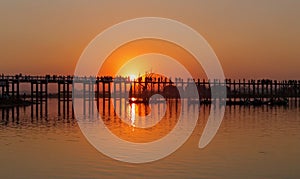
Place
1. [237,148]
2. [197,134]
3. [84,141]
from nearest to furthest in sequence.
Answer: [237,148], [84,141], [197,134]

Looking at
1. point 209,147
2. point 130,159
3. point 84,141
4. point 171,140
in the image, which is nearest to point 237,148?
point 209,147

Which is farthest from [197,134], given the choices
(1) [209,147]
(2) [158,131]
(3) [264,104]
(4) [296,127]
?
(3) [264,104]

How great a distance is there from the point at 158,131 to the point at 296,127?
12.5 m

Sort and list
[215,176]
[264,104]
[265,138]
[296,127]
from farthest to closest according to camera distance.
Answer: [264,104] → [296,127] → [265,138] → [215,176]

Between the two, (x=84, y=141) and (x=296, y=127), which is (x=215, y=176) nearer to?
(x=84, y=141)

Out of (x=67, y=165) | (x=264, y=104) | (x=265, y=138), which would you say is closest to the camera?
(x=67, y=165)

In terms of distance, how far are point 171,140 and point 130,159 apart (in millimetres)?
8483

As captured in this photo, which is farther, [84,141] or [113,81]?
[113,81]

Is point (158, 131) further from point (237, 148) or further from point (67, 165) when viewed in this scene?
point (67, 165)

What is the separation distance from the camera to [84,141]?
1337 inches

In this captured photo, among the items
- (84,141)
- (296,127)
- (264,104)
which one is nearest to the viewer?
(84,141)

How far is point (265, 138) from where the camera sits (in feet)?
119

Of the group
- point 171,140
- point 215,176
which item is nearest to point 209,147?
point 171,140

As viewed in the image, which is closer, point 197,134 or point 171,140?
point 171,140
